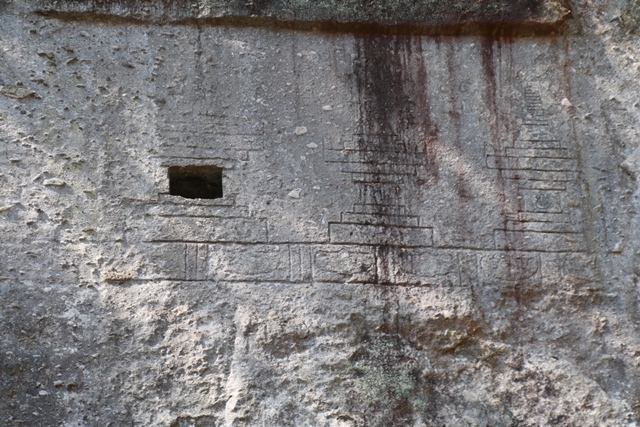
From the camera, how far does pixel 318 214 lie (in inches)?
171

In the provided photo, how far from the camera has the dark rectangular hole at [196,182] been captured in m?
4.38

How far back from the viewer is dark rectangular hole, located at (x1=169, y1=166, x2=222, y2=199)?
14.4 ft

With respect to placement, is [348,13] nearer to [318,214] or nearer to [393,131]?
[393,131]

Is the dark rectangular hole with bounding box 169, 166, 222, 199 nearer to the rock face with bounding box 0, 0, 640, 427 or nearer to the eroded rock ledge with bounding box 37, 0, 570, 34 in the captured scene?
the rock face with bounding box 0, 0, 640, 427

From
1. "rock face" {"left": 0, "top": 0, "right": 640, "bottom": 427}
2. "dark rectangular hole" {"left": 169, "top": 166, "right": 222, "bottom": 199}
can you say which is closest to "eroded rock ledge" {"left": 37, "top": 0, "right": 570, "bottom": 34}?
"rock face" {"left": 0, "top": 0, "right": 640, "bottom": 427}

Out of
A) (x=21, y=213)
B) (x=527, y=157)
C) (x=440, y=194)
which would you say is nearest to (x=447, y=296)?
(x=440, y=194)

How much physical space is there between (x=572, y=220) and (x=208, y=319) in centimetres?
148

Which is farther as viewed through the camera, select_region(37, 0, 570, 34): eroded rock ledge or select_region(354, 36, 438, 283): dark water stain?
select_region(37, 0, 570, 34): eroded rock ledge

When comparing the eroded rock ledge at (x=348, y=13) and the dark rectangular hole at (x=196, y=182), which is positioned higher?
the eroded rock ledge at (x=348, y=13)

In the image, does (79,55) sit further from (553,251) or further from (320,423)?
(553,251)

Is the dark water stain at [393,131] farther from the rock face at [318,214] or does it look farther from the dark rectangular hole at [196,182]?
the dark rectangular hole at [196,182]

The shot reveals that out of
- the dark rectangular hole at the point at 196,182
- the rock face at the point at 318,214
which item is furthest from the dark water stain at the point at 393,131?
the dark rectangular hole at the point at 196,182

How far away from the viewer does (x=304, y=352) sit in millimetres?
4129

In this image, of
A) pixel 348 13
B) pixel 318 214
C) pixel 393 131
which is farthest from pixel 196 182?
pixel 348 13
